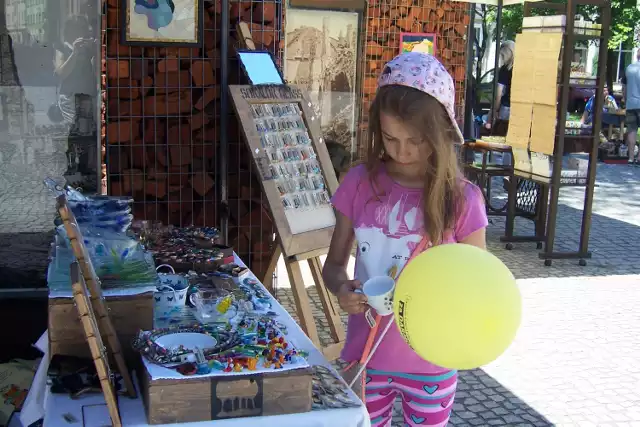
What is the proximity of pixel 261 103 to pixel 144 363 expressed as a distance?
2.33 meters

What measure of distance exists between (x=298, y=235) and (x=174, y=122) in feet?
3.90

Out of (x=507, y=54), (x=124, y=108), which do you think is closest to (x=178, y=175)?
(x=124, y=108)

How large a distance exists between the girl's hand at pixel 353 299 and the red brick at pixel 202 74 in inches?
107

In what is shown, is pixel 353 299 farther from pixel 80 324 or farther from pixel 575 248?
pixel 575 248

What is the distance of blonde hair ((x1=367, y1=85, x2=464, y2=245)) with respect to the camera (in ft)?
6.45

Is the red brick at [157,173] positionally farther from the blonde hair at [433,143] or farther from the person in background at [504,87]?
the person in background at [504,87]

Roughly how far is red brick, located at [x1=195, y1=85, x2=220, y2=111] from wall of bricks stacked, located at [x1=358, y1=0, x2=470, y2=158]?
4007 millimetres

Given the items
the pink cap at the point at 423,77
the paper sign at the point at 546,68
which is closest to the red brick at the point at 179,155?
the pink cap at the point at 423,77

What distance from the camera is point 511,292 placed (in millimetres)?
1756

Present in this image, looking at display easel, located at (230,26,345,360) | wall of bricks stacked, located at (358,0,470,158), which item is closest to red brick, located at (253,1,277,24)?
display easel, located at (230,26,345,360)

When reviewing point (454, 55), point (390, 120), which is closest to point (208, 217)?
point (390, 120)

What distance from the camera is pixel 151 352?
199 cm

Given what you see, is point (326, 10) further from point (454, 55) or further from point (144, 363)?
point (144, 363)

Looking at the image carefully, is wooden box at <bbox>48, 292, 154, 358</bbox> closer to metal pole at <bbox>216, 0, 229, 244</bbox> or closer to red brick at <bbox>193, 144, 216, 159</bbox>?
metal pole at <bbox>216, 0, 229, 244</bbox>
